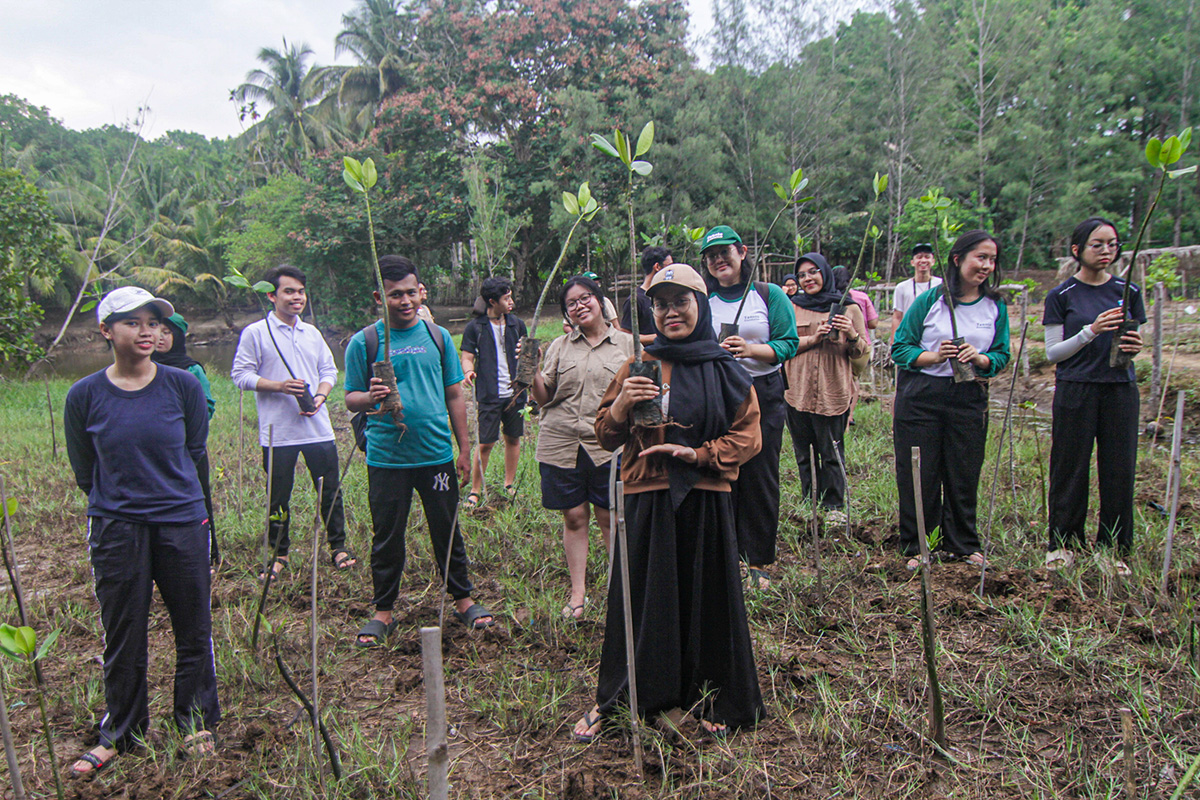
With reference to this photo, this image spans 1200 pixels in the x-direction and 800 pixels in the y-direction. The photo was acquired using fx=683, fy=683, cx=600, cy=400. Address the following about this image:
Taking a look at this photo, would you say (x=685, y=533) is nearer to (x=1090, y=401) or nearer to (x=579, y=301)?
(x=579, y=301)

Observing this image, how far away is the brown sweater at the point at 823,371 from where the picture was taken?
4262mm

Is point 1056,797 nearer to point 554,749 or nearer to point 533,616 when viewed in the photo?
point 554,749

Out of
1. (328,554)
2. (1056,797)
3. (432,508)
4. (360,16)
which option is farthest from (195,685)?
(360,16)

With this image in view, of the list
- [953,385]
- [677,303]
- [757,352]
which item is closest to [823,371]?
[953,385]

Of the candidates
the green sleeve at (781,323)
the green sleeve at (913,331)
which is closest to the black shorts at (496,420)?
the green sleeve at (781,323)

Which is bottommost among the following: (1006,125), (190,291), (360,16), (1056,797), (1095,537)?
(1056,797)

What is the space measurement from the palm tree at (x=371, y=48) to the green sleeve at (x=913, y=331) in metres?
25.0

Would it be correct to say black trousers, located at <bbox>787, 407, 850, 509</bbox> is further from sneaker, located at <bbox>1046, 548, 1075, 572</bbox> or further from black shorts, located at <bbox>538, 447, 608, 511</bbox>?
black shorts, located at <bbox>538, 447, 608, 511</bbox>

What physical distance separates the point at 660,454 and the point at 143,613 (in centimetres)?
191

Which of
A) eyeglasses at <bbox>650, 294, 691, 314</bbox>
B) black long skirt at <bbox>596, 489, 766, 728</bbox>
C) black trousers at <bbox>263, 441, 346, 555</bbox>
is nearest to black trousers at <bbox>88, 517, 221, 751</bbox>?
black trousers at <bbox>263, 441, 346, 555</bbox>

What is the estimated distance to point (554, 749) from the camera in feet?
8.02

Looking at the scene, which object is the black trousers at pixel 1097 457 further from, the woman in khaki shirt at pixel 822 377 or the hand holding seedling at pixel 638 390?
the hand holding seedling at pixel 638 390

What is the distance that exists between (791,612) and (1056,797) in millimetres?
1284

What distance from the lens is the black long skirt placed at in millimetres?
2346
